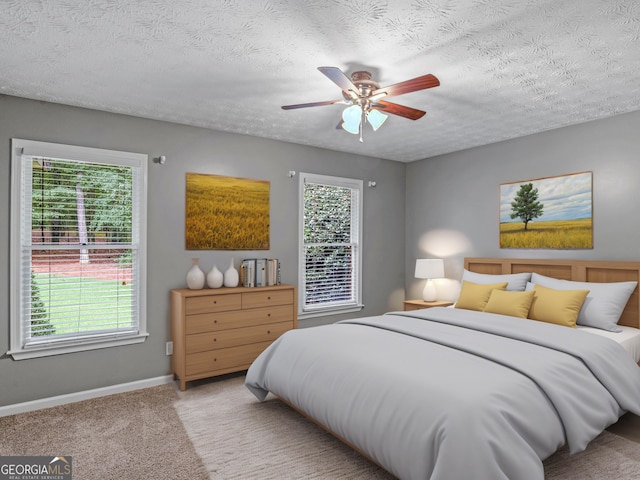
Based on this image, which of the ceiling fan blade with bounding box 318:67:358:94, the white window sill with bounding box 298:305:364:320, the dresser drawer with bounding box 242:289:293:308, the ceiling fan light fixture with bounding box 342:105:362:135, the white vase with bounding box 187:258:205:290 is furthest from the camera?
the white window sill with bounding box 298:305:364:320

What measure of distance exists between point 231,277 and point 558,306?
9.60 feet

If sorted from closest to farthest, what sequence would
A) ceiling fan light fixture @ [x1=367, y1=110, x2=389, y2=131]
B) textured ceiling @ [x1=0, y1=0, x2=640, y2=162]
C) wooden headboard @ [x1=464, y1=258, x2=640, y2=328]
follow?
textured ceiling @ [x1=0, y1=0, x2=640, y2=162]
ceiling fan light fixture @ [x1=367, y1=110, x2=389, y2=131]
wooden headboard @ [x1=464, y1=258, x2=640, y2=328]

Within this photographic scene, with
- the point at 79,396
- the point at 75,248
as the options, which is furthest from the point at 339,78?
the point at 79,396

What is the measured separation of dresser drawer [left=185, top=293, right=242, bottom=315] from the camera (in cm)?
367

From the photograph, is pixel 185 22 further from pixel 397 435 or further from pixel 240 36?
pixel 397 435

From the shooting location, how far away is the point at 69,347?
3412 mm

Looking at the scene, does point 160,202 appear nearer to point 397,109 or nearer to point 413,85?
point 397,109

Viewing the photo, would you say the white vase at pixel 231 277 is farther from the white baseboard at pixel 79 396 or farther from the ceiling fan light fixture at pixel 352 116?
the ceiling fan light fixture at pixel 352 116

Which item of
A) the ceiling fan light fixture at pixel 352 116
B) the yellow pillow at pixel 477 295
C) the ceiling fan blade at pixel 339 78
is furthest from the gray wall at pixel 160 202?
the ceiling fan blade at pixel 339 78

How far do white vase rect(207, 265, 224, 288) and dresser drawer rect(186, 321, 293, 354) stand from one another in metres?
0.45

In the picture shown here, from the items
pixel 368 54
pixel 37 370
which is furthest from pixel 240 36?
pixel 37 370

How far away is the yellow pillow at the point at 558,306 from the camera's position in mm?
3328

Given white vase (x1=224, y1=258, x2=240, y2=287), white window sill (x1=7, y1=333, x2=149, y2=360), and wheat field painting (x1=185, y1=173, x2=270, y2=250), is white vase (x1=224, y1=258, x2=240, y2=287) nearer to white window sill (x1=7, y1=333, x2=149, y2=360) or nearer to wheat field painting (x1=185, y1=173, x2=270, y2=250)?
wheat field painting (x1=185, y1=173, x2=270, y2=250)

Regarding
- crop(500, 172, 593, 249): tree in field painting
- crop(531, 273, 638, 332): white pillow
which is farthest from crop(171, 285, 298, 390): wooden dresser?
crop(531, 273, 638, 332): white pillow
